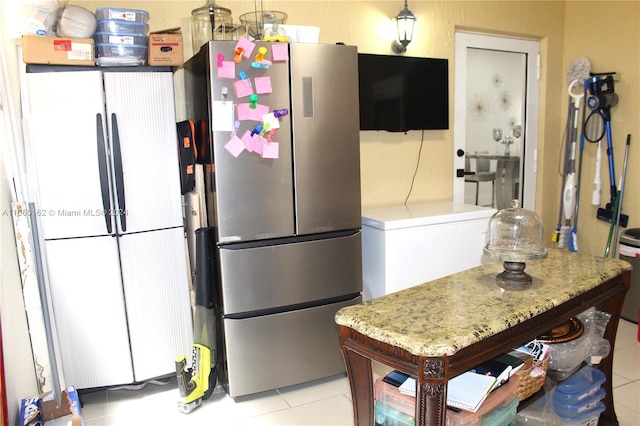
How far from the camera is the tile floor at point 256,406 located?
2.57m

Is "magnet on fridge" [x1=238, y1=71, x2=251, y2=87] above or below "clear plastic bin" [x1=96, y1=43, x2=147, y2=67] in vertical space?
below

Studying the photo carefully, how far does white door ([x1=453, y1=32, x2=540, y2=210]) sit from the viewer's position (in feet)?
13.2

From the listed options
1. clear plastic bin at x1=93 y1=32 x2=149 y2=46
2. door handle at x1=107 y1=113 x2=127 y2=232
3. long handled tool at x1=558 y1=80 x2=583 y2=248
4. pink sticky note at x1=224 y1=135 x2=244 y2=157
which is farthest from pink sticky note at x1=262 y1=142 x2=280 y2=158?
long handled tool at x1=558 y1=80 x2=583 y2=248

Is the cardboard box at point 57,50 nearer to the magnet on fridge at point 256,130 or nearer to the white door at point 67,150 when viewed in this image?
the white door at point 67,150

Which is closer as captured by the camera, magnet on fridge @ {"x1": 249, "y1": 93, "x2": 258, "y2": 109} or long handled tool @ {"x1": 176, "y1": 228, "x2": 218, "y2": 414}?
magnet on fridge @ {"x1": 249, "y1": 93, "x2": 258, "y2": 109}

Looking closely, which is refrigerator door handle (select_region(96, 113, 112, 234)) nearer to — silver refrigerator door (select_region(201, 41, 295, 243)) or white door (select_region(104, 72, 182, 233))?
white door (select_region(104, 72, 182, 233))

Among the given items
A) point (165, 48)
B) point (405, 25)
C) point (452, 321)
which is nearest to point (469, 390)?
point (452, 321)

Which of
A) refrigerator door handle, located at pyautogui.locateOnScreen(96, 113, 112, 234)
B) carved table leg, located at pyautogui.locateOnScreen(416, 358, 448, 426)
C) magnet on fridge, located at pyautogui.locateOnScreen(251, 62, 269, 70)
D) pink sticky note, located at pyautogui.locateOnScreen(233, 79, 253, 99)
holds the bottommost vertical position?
carved table leg, located at pyautogui.locateOnScreen(416, 358, 448, 426)

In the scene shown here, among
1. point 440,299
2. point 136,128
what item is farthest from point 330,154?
point 440,299

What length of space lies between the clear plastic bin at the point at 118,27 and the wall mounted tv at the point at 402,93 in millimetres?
1452

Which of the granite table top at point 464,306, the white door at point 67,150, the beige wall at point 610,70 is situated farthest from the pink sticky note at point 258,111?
the beige wall at point 610,70

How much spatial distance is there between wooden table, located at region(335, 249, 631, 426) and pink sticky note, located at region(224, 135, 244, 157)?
3.81 feet

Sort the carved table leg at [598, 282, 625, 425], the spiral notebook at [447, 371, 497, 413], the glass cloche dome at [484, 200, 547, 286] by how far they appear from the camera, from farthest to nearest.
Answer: the carved table leg at [598, 282, 625, 425], the glass cloche dome at [484, 200, 547, 286], the spiral notebook at [447, 371, 497, 413]

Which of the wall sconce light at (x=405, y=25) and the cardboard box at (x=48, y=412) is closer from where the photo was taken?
the cardboard box at (x=48, y=412)
